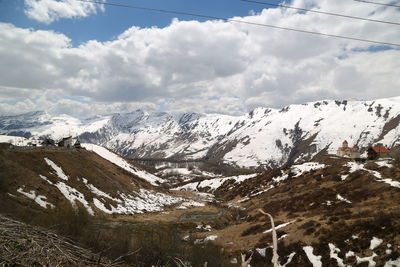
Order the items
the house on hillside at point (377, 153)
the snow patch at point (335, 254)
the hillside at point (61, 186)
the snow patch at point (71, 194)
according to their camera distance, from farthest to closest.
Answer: the house on hillside at point (377, 153), the snow patch at point (71, 194), the hillside at point (61, 186), the snow patch at point (335, 254)

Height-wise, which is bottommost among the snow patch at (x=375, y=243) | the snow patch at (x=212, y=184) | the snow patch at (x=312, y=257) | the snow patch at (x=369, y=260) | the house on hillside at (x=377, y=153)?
the snow patch at (x=312, y=257)

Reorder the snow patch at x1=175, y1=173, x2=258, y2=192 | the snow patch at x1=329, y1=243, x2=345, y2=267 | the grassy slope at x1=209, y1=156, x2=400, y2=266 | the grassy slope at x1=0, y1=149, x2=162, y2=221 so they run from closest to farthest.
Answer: the snow patch at x1=329, y1=243, x2=345, y2=267, the grassy slope at x1=209, y1=156, x2=400, y2=266, the grassy slope at x1=0, y1=149, x2=162, y2=221, the snow patch at x1=175, y1=173, x2=258, y2=192

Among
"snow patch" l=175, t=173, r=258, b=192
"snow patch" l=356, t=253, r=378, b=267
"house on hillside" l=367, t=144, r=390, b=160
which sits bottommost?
"snow patch" l=356, t=253, r=378, b=267

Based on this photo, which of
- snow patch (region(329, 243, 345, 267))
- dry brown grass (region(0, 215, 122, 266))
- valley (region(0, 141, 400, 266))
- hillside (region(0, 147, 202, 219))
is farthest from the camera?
hillside (region(0, 147, 202, 219))

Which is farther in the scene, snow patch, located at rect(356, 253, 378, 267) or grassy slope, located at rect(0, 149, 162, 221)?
grassy slope, located at rect(0, 149, 162, 221)

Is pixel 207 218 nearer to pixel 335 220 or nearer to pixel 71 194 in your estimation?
pixel 71 194

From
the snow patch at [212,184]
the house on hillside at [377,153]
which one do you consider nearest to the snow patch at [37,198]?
the house on hillside at [377,153]

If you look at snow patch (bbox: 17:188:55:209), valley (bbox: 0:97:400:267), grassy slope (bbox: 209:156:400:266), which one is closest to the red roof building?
valley (bbox: 0:97:400:267)

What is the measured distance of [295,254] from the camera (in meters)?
34.1

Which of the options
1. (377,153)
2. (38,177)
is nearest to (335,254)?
(38,177)

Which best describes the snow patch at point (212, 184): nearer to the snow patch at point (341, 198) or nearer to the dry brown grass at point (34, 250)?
the snow patch at point (341, 198)

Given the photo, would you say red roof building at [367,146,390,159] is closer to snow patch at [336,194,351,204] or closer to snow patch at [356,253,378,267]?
snow patch at [336,194,351,204]

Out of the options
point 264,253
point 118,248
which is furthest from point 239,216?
point 118,248

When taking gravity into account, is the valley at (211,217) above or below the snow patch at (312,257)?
above
